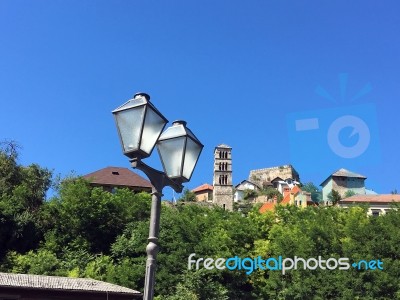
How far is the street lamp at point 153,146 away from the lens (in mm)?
3727

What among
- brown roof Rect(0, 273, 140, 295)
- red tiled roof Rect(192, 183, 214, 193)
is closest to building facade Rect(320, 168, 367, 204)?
red tiled roof Rect(192, 183, 214, 193)

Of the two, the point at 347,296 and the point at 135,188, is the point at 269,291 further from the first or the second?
the point at 135,188

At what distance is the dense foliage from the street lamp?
23.5m

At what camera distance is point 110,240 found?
118 feet

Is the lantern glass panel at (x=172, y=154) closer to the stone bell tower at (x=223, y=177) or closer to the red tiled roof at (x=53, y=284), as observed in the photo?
the red tiled roof at (x=53, y=284)

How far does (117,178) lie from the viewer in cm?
5766

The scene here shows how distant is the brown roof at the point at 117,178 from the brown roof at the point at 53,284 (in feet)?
110

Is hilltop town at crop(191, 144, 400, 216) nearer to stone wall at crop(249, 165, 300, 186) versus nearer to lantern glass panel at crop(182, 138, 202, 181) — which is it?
stone wall at crop(249, 165, 300, 186)

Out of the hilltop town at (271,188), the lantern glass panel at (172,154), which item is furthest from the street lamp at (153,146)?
the hilltop town at (271,188)

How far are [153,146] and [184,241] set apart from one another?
1163 inches

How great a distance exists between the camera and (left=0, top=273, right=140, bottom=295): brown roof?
64.7 ft

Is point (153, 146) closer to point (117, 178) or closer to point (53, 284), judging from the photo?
point (53, 284)

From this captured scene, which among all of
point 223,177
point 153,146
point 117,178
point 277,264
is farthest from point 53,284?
point 223,177

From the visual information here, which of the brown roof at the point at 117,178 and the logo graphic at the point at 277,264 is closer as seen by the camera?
the logo graphic at the point at 277,264
